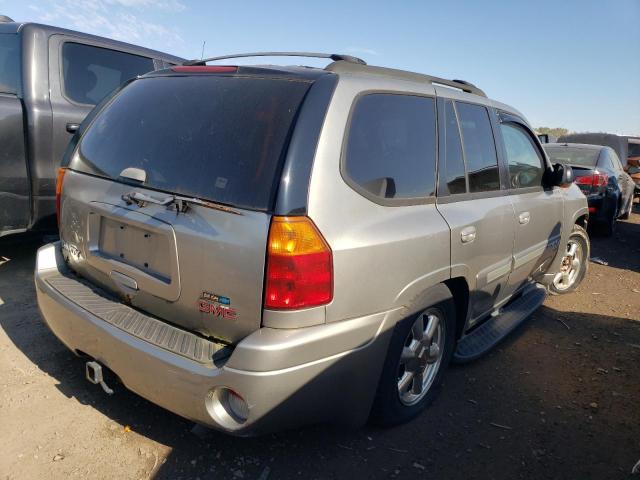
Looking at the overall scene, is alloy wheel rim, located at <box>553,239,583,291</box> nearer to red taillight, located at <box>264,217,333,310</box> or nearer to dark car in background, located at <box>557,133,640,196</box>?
red taillight, located at <box>264,217,333,310</box>

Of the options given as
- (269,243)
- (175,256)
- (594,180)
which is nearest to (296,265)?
(269,243)

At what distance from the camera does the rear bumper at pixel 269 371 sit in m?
1.93

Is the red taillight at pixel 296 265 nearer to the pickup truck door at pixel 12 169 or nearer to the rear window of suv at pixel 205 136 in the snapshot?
the rear window of suv at pixel 205 136

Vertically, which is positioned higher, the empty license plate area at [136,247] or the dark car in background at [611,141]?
the dark car in background at [611,141]

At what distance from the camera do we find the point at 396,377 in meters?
2.49

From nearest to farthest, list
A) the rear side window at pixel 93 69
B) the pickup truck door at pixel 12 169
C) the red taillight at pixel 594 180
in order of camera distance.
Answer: the pickup truck door at pixel 12 169, the rear side window at pixel 93 69, the red taillight at pixel 594 180

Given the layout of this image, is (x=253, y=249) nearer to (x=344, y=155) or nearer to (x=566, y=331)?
(x=344, y=155)

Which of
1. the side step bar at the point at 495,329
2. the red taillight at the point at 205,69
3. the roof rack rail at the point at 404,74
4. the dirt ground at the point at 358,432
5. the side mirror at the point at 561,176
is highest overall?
the roof rack rail at the point at 404,74

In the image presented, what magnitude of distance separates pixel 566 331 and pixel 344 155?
314 cm

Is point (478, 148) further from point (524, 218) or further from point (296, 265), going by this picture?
Answer: point (296, 265)

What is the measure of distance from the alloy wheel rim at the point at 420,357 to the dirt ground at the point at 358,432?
17 centimetres

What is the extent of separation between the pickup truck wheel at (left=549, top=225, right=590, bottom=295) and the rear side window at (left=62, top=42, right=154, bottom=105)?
4662 mm

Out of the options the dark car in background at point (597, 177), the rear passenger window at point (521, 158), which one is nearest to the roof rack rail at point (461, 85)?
the rear passenger window at point (521, 158)


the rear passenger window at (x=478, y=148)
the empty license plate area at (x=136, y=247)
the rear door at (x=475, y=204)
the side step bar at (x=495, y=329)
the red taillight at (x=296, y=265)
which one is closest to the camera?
the red taillight at (x=296, y=265)
